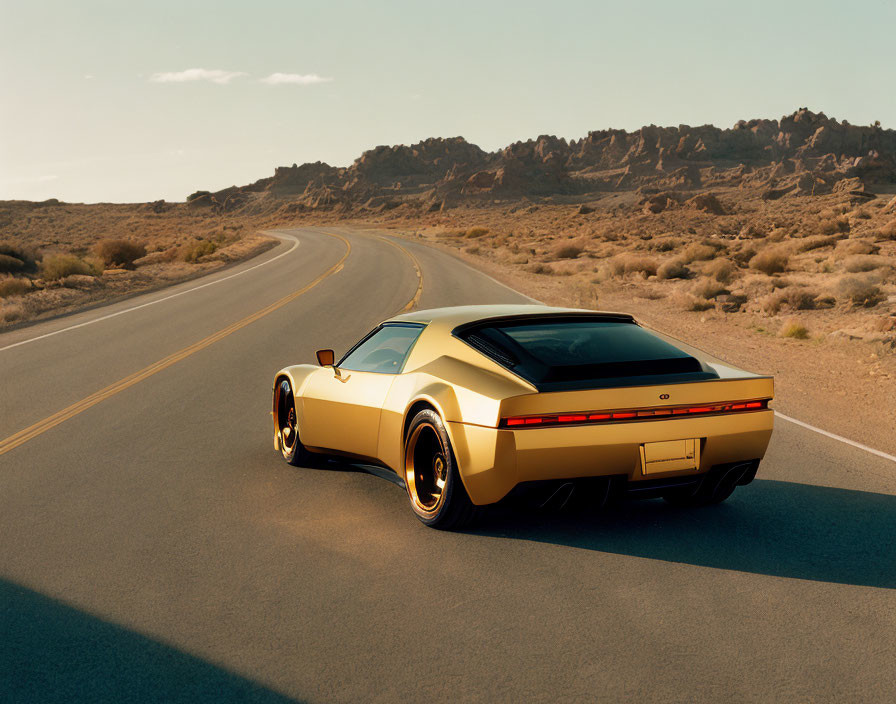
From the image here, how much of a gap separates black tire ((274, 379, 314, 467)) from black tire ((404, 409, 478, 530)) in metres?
1.75

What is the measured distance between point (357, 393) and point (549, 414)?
202 cm

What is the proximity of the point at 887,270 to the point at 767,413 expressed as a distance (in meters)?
21.7

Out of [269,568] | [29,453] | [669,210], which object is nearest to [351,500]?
[269,568]

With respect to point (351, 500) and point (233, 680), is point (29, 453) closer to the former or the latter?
point (351, 500)

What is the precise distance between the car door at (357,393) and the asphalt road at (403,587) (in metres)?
0.40

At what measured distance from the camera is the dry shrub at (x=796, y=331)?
1720 centimetres

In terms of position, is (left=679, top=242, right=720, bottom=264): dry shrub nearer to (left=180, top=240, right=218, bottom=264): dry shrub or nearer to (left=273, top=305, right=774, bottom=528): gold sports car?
(left=180, top=240, right=218, bottom=264): dry shrub

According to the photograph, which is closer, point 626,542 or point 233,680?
point 233,680

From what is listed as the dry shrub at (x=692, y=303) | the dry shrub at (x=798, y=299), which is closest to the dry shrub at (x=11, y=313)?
the dry shrub at (x=692, y=303)

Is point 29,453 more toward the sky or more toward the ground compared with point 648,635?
more toward the ground

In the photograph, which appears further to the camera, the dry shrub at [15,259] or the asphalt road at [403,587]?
the dry shrub at [15,259]

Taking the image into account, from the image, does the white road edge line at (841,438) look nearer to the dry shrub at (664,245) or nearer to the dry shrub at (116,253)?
the dry shrub at (664,245)

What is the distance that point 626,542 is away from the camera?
17.9ft

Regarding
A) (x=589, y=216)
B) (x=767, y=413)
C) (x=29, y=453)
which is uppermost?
(x=767, y=413)
